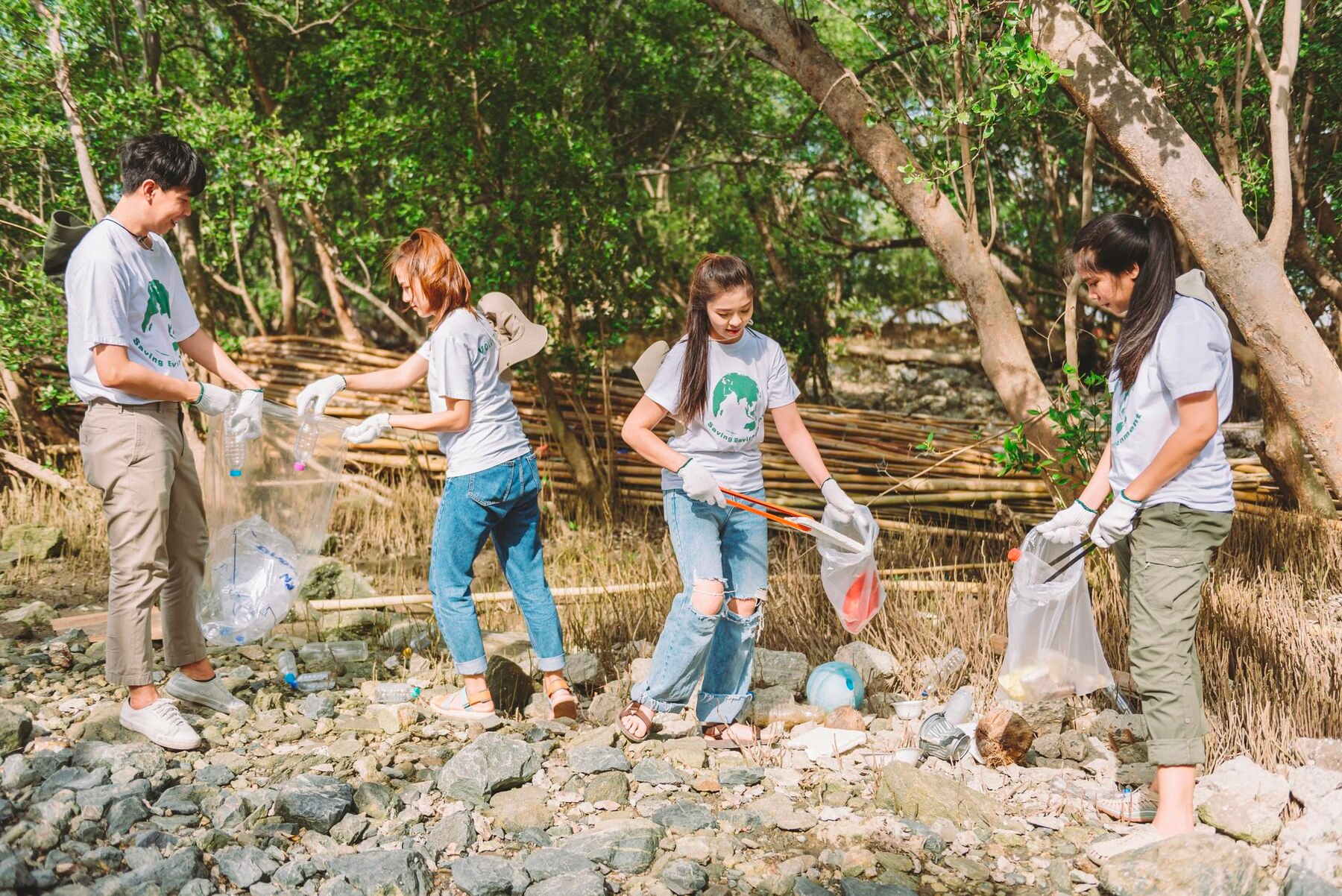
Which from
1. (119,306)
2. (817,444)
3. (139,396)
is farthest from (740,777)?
(817,444)

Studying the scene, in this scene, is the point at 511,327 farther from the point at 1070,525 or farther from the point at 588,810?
the point at 1070,525

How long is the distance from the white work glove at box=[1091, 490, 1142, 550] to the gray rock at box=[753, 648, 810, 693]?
4.21ft

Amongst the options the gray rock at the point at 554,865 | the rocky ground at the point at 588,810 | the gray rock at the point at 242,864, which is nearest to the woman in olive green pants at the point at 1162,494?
the rocky ground at the point at 588,810

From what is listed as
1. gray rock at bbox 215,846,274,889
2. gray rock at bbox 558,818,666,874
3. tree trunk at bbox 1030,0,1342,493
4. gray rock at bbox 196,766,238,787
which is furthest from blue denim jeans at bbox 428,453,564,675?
tree trunk at bbox 1030,0,1342,493

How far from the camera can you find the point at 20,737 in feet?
8.75

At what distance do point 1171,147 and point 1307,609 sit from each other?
1.79 metres

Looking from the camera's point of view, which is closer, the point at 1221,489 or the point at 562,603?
the point at 1221,489

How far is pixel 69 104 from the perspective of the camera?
4855mm

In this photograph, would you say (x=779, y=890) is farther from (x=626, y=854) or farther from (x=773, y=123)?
(x=773, y=123)

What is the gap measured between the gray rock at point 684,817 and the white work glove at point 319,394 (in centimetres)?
138

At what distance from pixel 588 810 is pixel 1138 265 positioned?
1.76 m

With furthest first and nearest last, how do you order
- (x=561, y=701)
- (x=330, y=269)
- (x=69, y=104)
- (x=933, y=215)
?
(x=330, y=269) → (x=69, y=104) → (x=933, y=215) → (x=561, y=701)

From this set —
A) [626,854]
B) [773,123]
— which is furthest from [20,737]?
[773,123]

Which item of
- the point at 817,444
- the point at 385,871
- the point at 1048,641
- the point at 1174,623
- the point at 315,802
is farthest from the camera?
the point at 817,444
